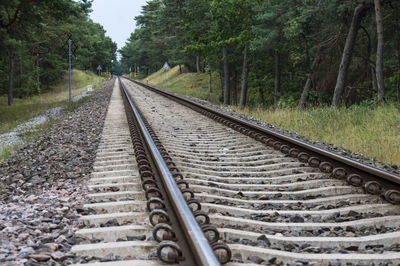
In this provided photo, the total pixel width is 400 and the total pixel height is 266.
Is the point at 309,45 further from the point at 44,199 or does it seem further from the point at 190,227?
the point at 190,227

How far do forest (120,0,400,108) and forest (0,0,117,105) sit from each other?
26.8 ft

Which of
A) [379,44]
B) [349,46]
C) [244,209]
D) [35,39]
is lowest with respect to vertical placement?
[244,209]

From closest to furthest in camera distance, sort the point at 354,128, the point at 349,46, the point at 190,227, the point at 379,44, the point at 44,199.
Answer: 1. the point at 190,227
2. the point at 44,199
3. the point at 354,128
4. the point at 379,44
5. the point at 349,46

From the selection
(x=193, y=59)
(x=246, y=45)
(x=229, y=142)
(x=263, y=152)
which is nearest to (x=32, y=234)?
(x=263, y=152)

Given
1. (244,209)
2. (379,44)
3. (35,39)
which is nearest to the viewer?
(244,209)

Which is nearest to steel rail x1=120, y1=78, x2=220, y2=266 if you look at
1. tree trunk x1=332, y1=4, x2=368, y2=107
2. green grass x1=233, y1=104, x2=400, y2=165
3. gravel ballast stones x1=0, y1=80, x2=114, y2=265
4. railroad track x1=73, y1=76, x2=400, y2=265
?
railroad track x1=73, y1=76, x2=400, y2=265

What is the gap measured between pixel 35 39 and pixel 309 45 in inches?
659

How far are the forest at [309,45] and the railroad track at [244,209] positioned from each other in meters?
7.75

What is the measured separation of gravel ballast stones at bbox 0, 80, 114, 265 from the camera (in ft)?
8.33

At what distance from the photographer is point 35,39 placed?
23.7m

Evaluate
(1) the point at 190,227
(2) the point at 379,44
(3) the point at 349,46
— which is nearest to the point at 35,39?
(3) the point at 349,46

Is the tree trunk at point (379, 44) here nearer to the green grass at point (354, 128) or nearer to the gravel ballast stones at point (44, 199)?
the green grass at point (354, 128)

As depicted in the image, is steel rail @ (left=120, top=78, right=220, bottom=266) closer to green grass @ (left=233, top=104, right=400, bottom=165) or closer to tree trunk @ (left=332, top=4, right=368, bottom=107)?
green grass @ (left=233, top=104, right=400, bottom=165)

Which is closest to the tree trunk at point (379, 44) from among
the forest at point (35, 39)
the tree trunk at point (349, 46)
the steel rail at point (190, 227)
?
the tree trunk at point (349, 46)
